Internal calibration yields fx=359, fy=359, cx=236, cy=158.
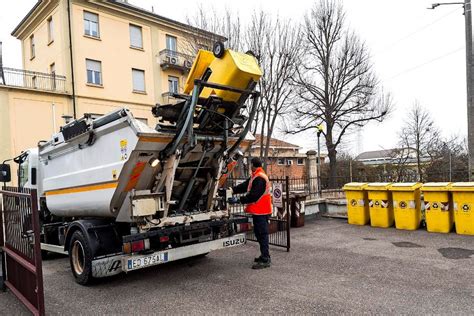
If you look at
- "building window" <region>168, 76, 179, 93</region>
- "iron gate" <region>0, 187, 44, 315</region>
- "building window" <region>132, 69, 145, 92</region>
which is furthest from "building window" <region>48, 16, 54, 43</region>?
"iron gate" <region>0, 187, 44, 315</region>

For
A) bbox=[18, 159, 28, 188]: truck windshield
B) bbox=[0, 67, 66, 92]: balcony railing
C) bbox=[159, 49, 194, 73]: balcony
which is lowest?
bbox=[18, 159, 28, 188]: truck windshield

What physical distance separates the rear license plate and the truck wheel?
2.61 ft

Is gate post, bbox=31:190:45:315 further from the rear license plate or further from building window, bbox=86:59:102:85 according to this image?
→ building window, bbox=86:59:102:85

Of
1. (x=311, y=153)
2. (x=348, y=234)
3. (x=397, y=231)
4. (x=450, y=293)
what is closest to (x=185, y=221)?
(x=450, y=293)

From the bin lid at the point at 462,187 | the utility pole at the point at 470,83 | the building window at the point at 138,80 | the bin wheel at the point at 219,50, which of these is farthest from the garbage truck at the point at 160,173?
the building window at the point at 138,80

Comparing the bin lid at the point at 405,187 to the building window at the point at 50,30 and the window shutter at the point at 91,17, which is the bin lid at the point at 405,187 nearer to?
the window shutter at the point at 91,17

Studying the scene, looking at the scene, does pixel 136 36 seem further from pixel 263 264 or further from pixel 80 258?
pixel 263 264

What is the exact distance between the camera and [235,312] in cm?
410

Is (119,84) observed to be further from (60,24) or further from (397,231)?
(397,231)

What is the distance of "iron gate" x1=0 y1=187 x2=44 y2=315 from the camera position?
381 centimetres

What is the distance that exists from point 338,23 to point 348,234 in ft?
51.2

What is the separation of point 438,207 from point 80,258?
7.50 metres

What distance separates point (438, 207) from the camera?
8.18 meters

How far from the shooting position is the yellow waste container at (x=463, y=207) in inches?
303
